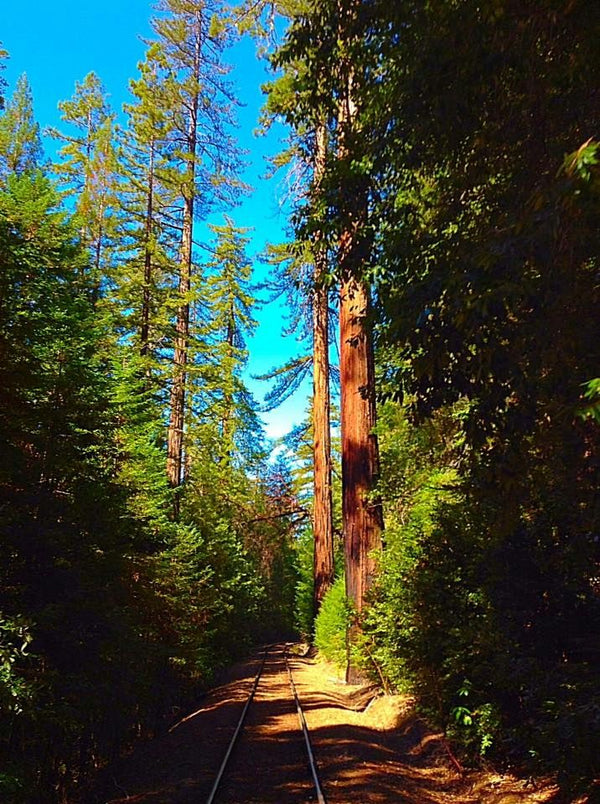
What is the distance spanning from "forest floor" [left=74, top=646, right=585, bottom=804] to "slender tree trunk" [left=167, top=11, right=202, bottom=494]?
693 centimetres

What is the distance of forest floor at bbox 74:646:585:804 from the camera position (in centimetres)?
582

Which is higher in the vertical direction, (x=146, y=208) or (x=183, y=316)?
(x=146, y=208)

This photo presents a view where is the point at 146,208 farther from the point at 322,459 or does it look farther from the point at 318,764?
the point at 318,764

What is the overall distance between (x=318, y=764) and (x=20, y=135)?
23.8 metres

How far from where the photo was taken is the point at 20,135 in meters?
22.5

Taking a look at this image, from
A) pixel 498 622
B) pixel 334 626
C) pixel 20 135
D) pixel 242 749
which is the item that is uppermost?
pixel 20 135

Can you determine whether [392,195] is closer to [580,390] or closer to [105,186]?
[580,390]

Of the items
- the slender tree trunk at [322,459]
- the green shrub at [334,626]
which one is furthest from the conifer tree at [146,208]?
the green shrub at [334,626]

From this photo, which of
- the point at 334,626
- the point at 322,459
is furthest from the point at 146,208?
the point at 334,626

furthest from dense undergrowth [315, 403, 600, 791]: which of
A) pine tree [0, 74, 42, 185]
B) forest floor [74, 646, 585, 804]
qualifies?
pine tree [0, 74, 42, 185]

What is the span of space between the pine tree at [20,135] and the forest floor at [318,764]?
20.1 meters

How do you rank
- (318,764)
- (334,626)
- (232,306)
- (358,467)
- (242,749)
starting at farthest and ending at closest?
(232,306) < (334,626) < (358,467) < (242,749) < (318,764)

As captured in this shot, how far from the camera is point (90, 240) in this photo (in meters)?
18.5

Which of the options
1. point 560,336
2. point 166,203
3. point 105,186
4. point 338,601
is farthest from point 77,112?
point 560,336
